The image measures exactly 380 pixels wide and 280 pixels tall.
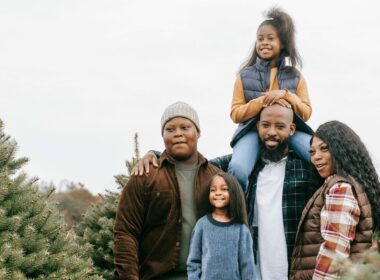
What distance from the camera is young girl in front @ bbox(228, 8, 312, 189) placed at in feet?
16.7

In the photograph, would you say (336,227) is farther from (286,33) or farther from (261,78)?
(286,33)

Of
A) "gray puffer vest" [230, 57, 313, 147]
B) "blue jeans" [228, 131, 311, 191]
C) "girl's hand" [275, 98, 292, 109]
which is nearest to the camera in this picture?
"blue jeans" [228, 131, 311, 191]

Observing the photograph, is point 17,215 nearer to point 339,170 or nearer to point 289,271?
point 289,271

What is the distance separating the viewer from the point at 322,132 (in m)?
4.48

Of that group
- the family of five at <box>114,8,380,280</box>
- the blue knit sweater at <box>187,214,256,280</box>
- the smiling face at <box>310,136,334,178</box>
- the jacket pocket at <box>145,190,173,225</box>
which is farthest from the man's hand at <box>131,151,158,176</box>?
the smiling face at <box>310,136,334,178</box>

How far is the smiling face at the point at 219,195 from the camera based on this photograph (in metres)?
4.50

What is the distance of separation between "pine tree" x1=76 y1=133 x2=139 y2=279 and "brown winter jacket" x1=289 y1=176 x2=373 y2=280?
295 centimetres

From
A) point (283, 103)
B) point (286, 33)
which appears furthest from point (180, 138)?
point (286, 33)

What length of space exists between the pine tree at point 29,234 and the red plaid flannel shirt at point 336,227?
1803mm

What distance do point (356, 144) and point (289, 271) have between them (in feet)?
3.66

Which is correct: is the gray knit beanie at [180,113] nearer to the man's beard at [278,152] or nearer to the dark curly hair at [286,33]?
the man's beard at [278,152]

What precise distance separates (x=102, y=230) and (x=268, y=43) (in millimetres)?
3058

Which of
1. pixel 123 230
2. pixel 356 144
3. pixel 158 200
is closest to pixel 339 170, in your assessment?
pixel 356 144

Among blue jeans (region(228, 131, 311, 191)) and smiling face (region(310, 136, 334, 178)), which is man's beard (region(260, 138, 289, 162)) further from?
smiling face (region(310, 136, 334, 178))
